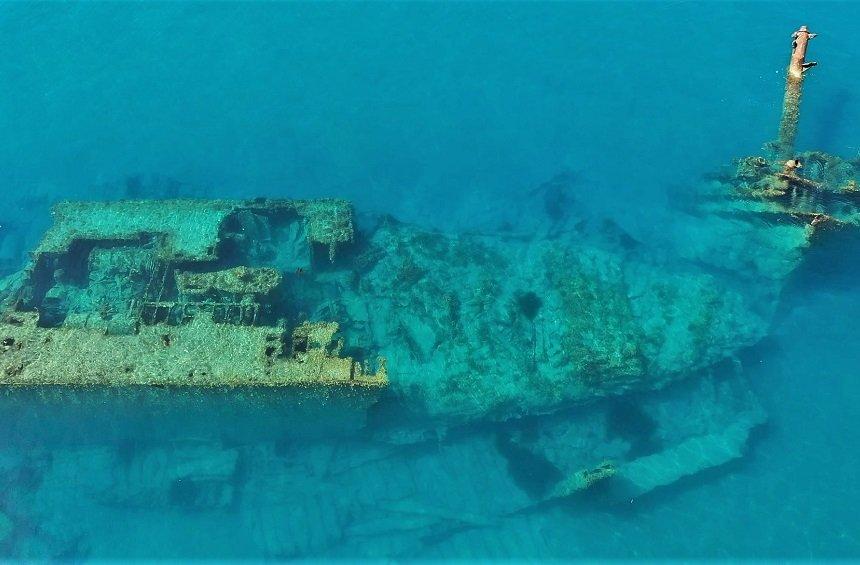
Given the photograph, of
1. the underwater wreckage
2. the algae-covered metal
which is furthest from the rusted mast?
the algae-covered metal

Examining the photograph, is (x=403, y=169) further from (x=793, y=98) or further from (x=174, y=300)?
(x=793, y=98)

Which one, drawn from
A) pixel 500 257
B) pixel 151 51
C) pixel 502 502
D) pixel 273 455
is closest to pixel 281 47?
pixel 151 51

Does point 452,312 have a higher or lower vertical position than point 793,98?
lower

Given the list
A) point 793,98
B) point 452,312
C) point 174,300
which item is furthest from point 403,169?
point 793,98

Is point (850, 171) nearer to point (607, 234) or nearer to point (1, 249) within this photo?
point (607, 234)

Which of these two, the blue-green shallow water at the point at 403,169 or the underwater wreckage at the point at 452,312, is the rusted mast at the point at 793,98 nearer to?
the underwater wreckage at the point at 452,312

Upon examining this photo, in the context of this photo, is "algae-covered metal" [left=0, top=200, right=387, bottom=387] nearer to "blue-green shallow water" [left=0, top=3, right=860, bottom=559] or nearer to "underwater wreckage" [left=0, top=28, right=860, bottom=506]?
"underwater wreckage" [left=0, top=28, right=860, bottom=506]
